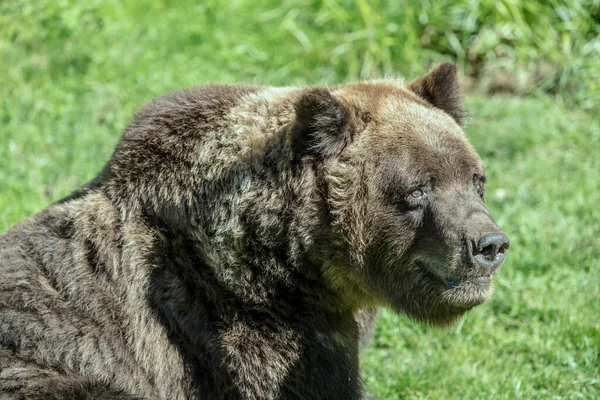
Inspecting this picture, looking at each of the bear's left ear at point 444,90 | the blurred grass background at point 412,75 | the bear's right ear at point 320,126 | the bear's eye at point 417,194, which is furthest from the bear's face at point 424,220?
the blurred grass background at point 412,75

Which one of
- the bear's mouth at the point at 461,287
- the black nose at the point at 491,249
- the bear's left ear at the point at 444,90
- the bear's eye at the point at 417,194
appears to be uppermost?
the bear's left ear at the point at 444,90

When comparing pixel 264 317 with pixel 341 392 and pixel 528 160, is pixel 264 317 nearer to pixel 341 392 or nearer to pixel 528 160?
pixel 341 392

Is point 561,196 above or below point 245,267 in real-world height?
below

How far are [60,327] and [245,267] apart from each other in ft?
3.39

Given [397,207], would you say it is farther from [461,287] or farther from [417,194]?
[461,287]

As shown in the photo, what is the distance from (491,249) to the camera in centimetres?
463

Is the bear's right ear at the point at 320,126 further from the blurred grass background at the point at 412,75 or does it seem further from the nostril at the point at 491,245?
the blurred grass background at the point at 412,75

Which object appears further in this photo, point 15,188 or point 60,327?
point 15,188

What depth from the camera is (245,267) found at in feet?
15.8

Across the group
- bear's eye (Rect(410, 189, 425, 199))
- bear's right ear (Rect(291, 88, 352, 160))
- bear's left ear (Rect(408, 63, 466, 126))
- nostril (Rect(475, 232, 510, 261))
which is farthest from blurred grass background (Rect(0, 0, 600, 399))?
bear's right ear (Rect(291, 88, 352, 160))

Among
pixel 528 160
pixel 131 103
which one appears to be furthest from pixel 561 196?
pixel 131 103

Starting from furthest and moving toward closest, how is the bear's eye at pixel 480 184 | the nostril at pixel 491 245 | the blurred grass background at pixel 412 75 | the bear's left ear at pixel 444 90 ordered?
the blurred grass background at pixel 412 75
the bear's left ear at pixel 444 90
the bear's eye at pixel 480 184
the nostril at pixel 491 245

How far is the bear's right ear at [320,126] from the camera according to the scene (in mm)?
4691

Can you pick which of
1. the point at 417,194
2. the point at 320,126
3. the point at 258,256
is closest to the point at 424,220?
the point at 417,194
